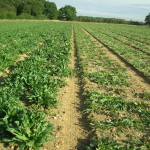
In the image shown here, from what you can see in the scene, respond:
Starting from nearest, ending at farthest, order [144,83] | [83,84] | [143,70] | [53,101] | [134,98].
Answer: [53,101] < [134,98] < [83,84] < [144,83] < [143,70]

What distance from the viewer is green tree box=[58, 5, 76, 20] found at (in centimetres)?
11756

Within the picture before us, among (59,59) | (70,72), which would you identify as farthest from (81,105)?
(59,59)

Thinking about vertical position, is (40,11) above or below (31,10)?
below

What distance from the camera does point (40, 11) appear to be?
300 ft

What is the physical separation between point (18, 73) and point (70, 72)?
2.68 meters

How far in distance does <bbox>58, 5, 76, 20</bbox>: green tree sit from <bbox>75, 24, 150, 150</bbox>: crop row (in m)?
109

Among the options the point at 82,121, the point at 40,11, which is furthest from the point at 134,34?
the point at 40,11

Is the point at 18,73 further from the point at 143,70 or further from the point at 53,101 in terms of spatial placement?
the point at 143,70

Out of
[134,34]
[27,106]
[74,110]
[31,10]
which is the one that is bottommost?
[134,34]

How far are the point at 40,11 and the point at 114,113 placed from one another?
88.0m

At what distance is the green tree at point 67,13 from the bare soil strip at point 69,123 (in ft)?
365

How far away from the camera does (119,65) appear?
1392cm

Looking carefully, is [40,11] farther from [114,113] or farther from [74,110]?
[114,113]

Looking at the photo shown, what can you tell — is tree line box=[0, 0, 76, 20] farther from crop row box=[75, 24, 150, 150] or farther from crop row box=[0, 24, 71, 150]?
crop row box=[0, 24, 71, 150]
